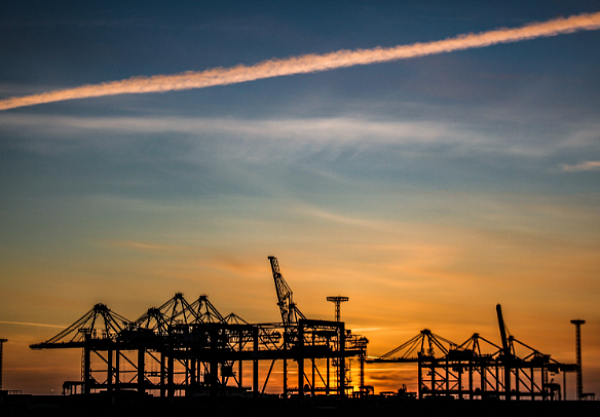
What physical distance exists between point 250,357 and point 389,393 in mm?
76861

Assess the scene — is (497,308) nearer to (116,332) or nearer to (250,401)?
(250,401)

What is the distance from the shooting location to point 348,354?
124 m

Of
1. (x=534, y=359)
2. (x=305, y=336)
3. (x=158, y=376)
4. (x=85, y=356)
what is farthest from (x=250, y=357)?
(x=534, y=359)

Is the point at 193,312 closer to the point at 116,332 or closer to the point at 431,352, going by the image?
the point at 116,332

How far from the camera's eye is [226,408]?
118000 millimetres

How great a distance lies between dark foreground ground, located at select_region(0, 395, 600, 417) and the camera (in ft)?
355

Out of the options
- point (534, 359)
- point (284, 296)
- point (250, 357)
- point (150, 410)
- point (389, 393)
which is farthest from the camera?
point (389, 393)

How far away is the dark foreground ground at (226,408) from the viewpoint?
108 m

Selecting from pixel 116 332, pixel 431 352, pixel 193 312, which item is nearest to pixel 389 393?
pixel 431 352

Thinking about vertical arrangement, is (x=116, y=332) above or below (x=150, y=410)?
above

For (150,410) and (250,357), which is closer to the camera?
(150,410)

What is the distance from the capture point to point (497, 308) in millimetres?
182750

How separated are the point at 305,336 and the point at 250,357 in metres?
10.6

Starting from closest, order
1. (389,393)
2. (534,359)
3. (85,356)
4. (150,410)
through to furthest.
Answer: (150,410) < (85,356) < (534,359) < (389,393)
